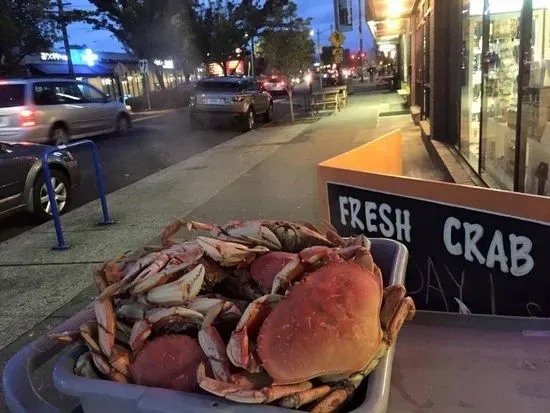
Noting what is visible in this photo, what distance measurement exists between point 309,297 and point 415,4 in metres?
15.1

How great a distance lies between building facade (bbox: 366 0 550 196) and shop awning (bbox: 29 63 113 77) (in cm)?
2909

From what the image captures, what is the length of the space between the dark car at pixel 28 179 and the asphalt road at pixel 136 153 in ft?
1.11

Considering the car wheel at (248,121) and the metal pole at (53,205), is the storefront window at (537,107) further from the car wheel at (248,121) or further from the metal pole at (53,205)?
the car wheel at (248,121)

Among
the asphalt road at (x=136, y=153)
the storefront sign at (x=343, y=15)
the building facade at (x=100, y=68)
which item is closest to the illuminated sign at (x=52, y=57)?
the building facade at (x=100, y=68)

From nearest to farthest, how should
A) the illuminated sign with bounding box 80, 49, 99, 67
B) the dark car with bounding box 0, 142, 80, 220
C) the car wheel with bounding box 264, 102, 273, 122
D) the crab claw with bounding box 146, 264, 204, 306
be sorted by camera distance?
the crab claw with bounding box 146, 264, 204, 306 → the dark car with bounding box 0, 142, 80, 220 → the car wheel with bounding box 264, 102, 273, 122 → the illuminated sign with bounding box 80, 49, 99, 67

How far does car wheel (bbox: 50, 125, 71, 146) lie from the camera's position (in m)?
15.2

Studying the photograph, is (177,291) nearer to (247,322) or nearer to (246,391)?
(247,322)

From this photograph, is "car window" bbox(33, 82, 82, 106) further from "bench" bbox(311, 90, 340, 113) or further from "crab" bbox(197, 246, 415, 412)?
"crab" bbox(197, 246, 415, 412)

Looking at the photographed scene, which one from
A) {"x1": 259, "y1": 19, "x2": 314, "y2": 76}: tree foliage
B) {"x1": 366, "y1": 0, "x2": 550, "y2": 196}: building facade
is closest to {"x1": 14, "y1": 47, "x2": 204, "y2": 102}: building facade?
{"x1": 259, "y1": 19, "x2": 314, "y2": 76}: tree foliage

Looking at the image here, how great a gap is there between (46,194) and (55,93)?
872cm

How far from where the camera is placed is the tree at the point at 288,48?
4428 cm

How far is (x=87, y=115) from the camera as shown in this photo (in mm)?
16781

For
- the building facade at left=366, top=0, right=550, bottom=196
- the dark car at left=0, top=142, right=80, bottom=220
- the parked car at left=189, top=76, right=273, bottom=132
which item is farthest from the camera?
the parked car at left=189, top=76, right=273, bottom=132

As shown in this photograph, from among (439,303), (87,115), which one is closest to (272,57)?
(87,115)
